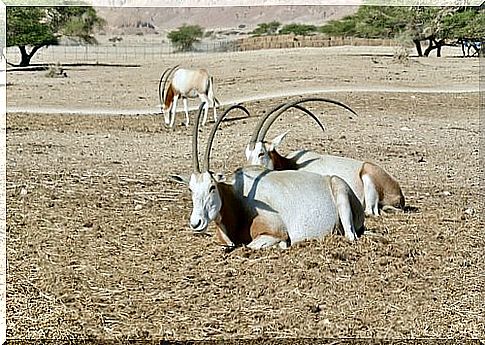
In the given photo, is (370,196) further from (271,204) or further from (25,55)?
(25,55)

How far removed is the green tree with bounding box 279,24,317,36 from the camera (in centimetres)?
1189

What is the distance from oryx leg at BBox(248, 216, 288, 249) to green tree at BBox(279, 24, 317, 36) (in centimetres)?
758

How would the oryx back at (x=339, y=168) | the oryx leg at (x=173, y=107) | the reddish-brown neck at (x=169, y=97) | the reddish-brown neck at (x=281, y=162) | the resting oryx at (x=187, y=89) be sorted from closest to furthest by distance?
the oryx back at (x=339, y=168) → the reddish-brown neck at (x=281, y=162) → the resting oryx at (x=187, y=89) → the oryx leg at (x=173, y=107) → the reddish-brown neck at (x=169, y=97)

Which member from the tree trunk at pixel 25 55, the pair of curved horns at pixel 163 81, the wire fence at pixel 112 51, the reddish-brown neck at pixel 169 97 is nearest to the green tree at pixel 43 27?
the tree trunk at pixel 25 55

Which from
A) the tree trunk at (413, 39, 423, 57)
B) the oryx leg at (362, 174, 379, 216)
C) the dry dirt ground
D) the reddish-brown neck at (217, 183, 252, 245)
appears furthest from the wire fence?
the reddish-brown neck at (217, 183, 252, 245)

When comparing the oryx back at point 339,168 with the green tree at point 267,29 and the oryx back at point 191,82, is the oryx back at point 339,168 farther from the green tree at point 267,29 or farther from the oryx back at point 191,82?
the green tree at point 267,29

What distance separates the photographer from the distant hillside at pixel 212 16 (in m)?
11.5

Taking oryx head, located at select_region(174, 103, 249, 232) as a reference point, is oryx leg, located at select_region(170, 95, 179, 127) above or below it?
above

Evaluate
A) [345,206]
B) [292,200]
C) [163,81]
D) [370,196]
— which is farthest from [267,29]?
[292,200]

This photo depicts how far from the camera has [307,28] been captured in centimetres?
1213

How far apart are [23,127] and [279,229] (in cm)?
615

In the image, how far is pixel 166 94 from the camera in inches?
396

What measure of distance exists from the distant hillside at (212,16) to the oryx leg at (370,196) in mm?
6277

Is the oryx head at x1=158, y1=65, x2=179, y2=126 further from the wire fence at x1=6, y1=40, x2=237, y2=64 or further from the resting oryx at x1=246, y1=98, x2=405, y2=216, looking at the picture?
the resting oryx at x1=246, y1=98, x2=405, y2=216
